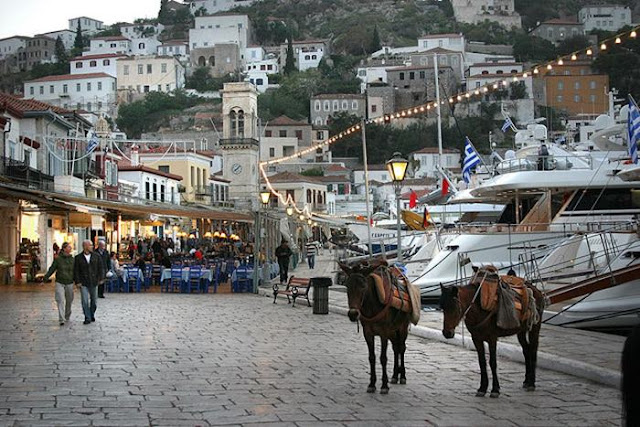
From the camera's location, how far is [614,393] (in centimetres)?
980

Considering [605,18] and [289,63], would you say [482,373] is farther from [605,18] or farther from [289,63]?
[605,18]

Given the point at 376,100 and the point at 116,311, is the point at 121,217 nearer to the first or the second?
the point at 116,311

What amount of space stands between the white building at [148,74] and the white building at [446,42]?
39731 mm

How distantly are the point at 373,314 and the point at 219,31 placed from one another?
157197 mm

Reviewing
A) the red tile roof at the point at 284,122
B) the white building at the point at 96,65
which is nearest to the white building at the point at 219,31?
the white building at the point at 96,65

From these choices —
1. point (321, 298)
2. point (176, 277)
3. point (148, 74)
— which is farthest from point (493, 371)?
point (148, 74)

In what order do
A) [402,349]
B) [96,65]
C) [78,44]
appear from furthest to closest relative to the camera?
[78,44]
[96,65]
[402,349]

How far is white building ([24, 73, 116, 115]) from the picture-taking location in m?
138

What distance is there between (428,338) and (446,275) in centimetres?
828

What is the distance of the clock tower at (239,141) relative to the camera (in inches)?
2773

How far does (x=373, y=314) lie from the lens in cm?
1002

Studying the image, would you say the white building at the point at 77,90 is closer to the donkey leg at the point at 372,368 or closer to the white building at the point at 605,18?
the white building at the point at 605,18

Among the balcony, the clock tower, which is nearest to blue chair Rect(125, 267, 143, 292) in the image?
the balcony

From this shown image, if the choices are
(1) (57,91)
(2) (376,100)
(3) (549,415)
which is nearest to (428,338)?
(3) (549,415)
